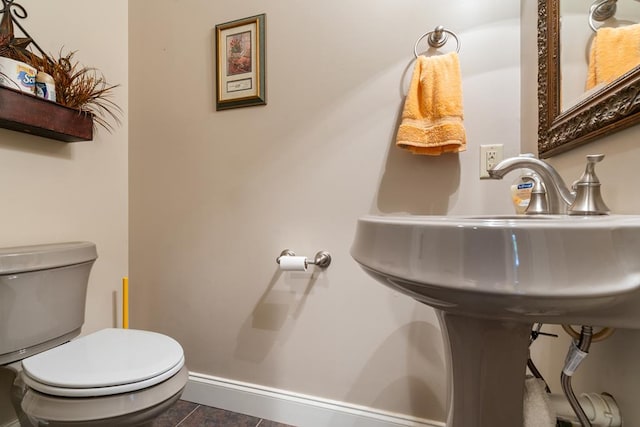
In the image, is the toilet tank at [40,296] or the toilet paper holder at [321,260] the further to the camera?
the toilet paper holder at [321,260]

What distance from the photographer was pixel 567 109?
753mm

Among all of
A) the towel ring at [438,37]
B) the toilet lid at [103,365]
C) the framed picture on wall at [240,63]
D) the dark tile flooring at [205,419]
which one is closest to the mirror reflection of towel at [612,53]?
the towel ring at [438,37]

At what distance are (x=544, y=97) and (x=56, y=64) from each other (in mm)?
1657

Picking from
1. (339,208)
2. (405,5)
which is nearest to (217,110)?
(339,208)

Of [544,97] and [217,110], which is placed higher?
[217,110]

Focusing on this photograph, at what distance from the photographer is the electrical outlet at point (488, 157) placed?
3.23 ft

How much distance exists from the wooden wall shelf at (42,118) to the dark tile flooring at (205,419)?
116 centimetres

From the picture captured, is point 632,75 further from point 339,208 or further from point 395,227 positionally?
point 339,208

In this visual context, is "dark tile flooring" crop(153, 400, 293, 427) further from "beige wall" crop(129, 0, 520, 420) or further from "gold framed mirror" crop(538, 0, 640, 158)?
"gold framed mirror" crop(538, 0, 640, 158)

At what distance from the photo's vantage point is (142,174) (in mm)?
1398

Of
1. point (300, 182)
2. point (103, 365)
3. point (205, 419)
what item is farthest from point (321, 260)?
point (205, 419)

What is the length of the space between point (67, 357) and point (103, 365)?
0.14 metres

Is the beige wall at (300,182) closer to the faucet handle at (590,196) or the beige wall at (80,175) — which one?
the beige wall at (80,175)

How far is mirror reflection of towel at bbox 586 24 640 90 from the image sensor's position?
0.55 meters
